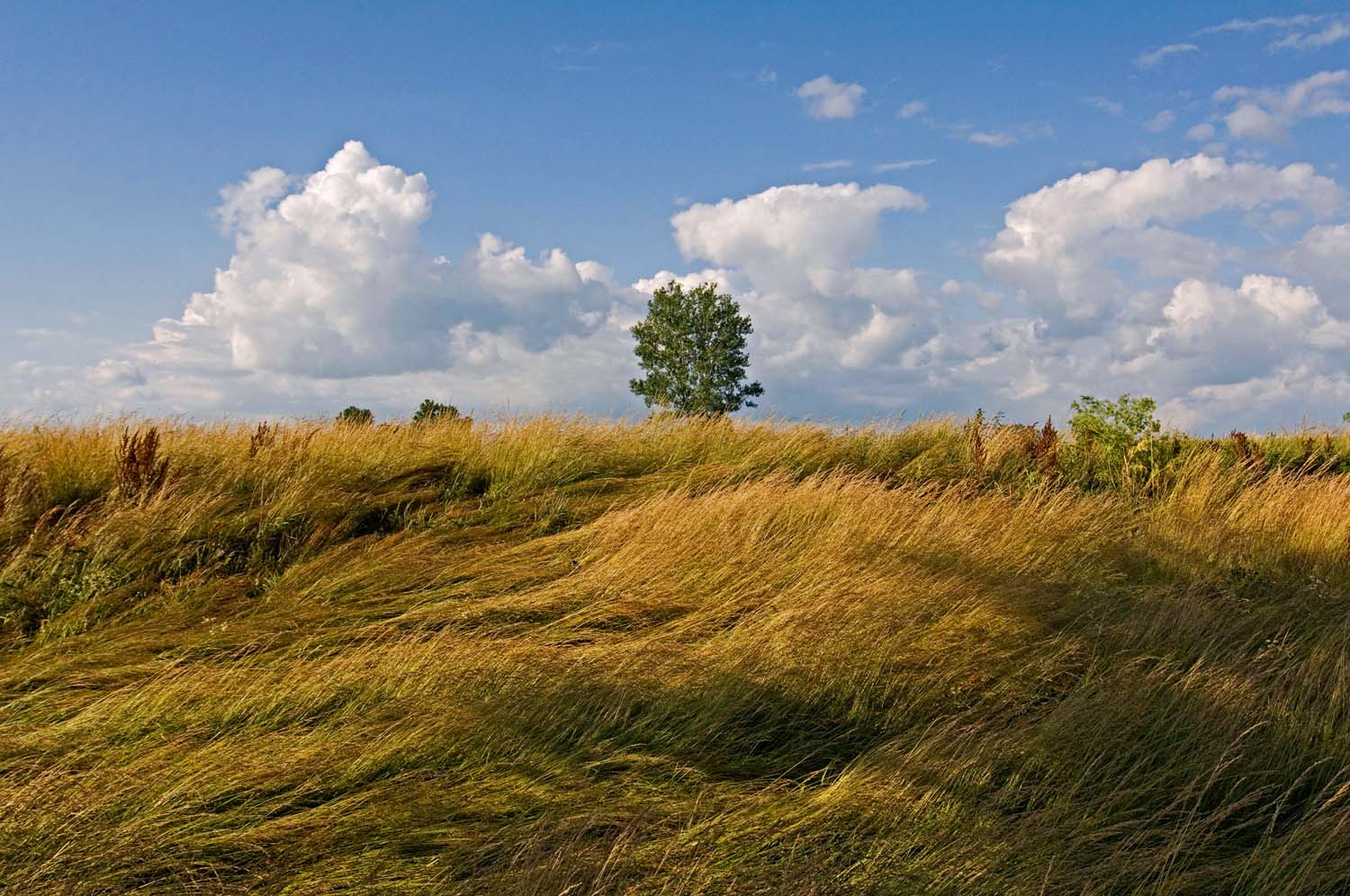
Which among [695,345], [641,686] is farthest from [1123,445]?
[695,345]

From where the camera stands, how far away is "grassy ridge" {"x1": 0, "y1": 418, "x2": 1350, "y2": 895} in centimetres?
286

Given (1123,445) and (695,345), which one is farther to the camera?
(695,345)

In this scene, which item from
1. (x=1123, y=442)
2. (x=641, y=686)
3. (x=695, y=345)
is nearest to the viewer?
(x=641, y=686)

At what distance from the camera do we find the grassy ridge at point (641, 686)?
2.86m

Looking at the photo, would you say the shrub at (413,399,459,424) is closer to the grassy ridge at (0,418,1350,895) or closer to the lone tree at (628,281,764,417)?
the grassy ridge at (0,418,1350,895)

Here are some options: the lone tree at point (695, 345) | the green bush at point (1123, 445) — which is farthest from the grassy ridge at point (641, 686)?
the lone tree at point (695, 345)

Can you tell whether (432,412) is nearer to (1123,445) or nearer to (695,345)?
(1123,445)

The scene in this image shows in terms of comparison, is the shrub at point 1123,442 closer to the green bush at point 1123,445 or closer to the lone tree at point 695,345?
the green bush at point 1123,445

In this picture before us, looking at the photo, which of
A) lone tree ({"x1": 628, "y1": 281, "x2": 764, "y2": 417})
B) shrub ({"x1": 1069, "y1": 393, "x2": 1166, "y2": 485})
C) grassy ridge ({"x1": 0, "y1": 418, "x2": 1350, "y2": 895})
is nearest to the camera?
grassy ridge ({"x1": 0, "y1": 418, "x2": 1350, "y2": 895})

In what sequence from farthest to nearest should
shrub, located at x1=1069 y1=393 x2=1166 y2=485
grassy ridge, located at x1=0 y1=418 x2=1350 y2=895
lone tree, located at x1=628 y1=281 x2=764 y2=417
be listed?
lone tree, located at x1=628 y1=281 x2=764 y2=417
shrub, located at x1=1069 y1=393 x2=1166 y2=485
grassy ridge, located at x1=0 y1=418 x2=1350 y2=895

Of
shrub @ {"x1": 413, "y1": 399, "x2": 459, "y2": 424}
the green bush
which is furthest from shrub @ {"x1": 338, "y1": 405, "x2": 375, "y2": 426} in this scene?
the green bush

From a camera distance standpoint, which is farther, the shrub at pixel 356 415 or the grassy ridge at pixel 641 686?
the shrub at pixel 356 415

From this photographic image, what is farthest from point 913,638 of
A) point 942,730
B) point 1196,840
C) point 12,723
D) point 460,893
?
point 12,723

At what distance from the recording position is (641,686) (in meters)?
3.87
